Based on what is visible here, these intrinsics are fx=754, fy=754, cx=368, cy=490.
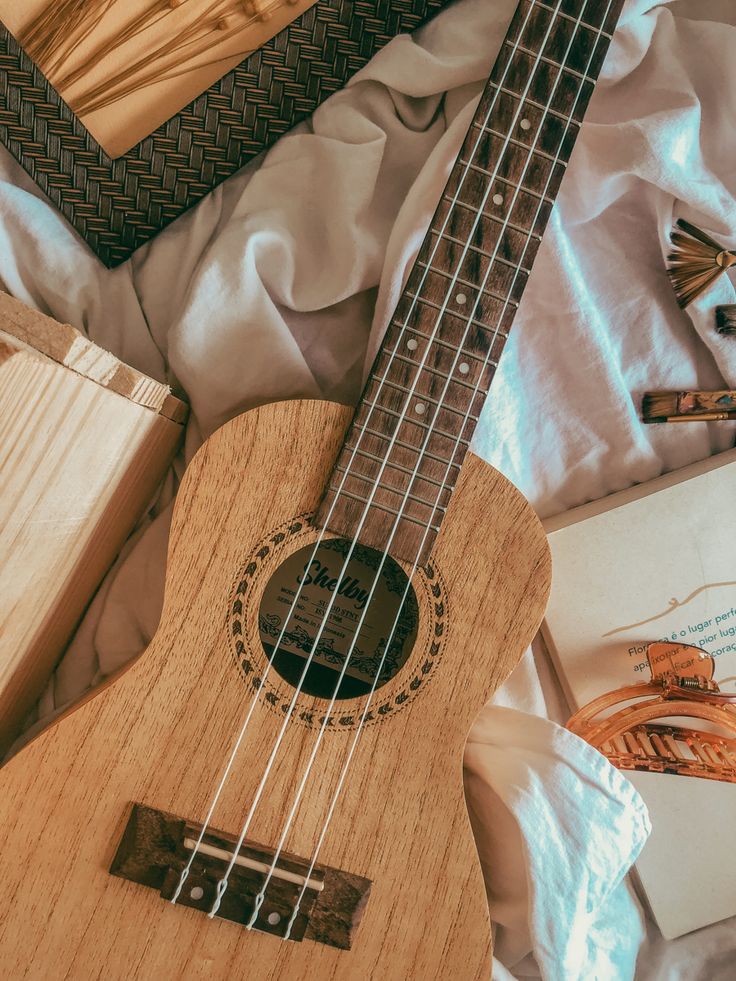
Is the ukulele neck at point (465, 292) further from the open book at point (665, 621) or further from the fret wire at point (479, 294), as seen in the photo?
the open book at point (665, 621)

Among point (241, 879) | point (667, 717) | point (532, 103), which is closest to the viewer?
point (241, 879)

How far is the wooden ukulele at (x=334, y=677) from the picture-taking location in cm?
59

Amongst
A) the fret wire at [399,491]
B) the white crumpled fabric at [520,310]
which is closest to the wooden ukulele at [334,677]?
the fret wire at [399,491]

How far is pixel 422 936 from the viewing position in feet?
2.04

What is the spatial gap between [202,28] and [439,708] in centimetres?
71

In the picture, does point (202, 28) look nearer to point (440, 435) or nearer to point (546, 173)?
point (546, 173)

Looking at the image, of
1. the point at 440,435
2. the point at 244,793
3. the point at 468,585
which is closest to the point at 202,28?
the point at 440,435

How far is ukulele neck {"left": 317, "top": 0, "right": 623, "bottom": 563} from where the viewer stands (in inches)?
26.5

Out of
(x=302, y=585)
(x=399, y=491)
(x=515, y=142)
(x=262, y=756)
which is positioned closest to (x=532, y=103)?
(x=515, y=142)

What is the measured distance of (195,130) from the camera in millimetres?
788

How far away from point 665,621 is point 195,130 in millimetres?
744

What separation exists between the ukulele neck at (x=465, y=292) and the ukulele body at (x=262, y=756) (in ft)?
0.10

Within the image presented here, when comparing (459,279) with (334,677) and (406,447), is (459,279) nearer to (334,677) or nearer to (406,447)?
(406,447)

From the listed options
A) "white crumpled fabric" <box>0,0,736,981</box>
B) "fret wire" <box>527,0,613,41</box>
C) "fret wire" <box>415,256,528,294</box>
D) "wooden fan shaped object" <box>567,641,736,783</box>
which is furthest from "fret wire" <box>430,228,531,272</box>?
"wooden fan shaped object" <box>567,641,736,783</box>
